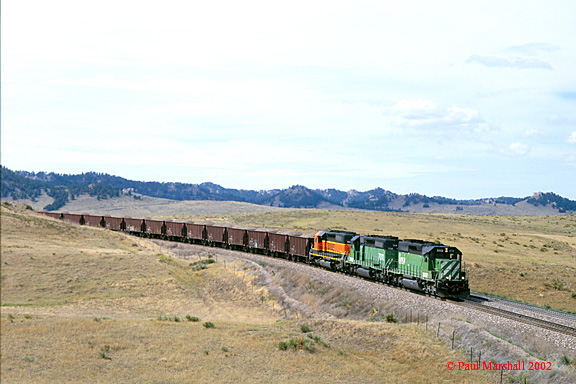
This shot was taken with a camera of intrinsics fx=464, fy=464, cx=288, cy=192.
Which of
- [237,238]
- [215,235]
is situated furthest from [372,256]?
[215,235]

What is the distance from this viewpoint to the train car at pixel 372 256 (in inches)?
1453

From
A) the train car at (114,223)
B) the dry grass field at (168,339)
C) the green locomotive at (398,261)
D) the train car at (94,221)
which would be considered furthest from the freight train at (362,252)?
the train car at (94,221)

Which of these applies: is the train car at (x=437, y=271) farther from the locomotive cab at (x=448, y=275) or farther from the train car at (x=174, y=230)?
the train car at (x=174, y=230)

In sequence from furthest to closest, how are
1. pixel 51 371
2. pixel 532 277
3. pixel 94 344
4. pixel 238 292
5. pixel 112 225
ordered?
pixel 112 225
pixel 238 292
pixel 532 277
pixel 94 344
pixel 51 371

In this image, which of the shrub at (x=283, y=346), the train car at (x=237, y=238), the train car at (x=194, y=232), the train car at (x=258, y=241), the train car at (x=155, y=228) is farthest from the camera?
the train car at (x=155, y=228)

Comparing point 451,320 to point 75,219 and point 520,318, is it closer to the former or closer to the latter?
point 520,318

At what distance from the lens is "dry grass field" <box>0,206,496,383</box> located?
21891 millimetres

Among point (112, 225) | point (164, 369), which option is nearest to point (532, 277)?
point (164, 369)

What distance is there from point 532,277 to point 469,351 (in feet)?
77.2

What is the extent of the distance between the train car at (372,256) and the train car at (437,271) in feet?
9.12

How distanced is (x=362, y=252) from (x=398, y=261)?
5063mm

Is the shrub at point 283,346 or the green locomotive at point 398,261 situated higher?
the green locomotive at point 398,261

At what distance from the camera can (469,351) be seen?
2356cm

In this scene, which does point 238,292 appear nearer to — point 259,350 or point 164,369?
point 259,350
